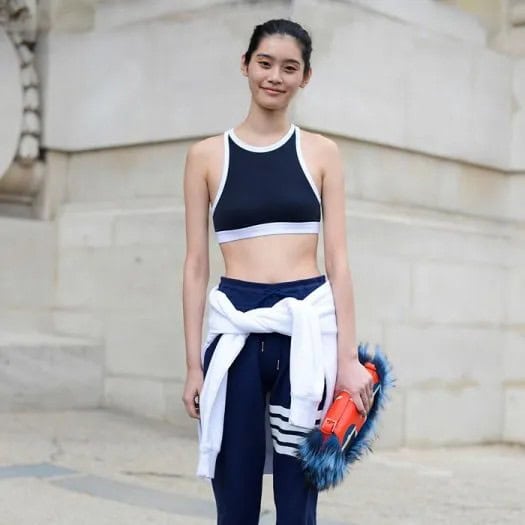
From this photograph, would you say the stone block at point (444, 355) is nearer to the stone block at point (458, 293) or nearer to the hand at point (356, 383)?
the stone block at point (458, 293)

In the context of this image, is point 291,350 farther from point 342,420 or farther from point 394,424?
point 394,424

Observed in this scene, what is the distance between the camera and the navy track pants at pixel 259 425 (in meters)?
2.49

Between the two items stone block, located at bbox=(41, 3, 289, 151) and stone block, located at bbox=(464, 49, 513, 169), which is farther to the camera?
stone block, located at bbox=(464, 49, 513, 169)

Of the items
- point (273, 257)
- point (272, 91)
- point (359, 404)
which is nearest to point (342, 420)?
point (359, 404)

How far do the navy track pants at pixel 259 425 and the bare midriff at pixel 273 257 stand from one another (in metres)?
0.02

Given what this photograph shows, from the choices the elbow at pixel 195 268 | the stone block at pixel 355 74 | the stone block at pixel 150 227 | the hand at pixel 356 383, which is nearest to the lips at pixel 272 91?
the elbow at pixel 195 268

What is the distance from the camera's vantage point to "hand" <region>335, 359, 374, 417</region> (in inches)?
97.9

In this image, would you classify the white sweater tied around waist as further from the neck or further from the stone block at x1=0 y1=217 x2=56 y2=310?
the stone block at x1=0 y1=217 x2=56 y2=310

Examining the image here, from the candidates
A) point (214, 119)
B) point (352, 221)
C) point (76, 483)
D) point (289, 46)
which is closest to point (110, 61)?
point (214, 119)

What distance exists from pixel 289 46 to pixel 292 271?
540 mm

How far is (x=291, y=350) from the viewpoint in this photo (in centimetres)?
245

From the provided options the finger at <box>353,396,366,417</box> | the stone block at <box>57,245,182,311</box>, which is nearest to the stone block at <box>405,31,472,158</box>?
the stone block at <box>57,245,182,311</box>

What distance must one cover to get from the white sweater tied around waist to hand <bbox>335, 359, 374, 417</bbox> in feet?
0.06

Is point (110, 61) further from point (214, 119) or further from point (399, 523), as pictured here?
point (399, 523)
